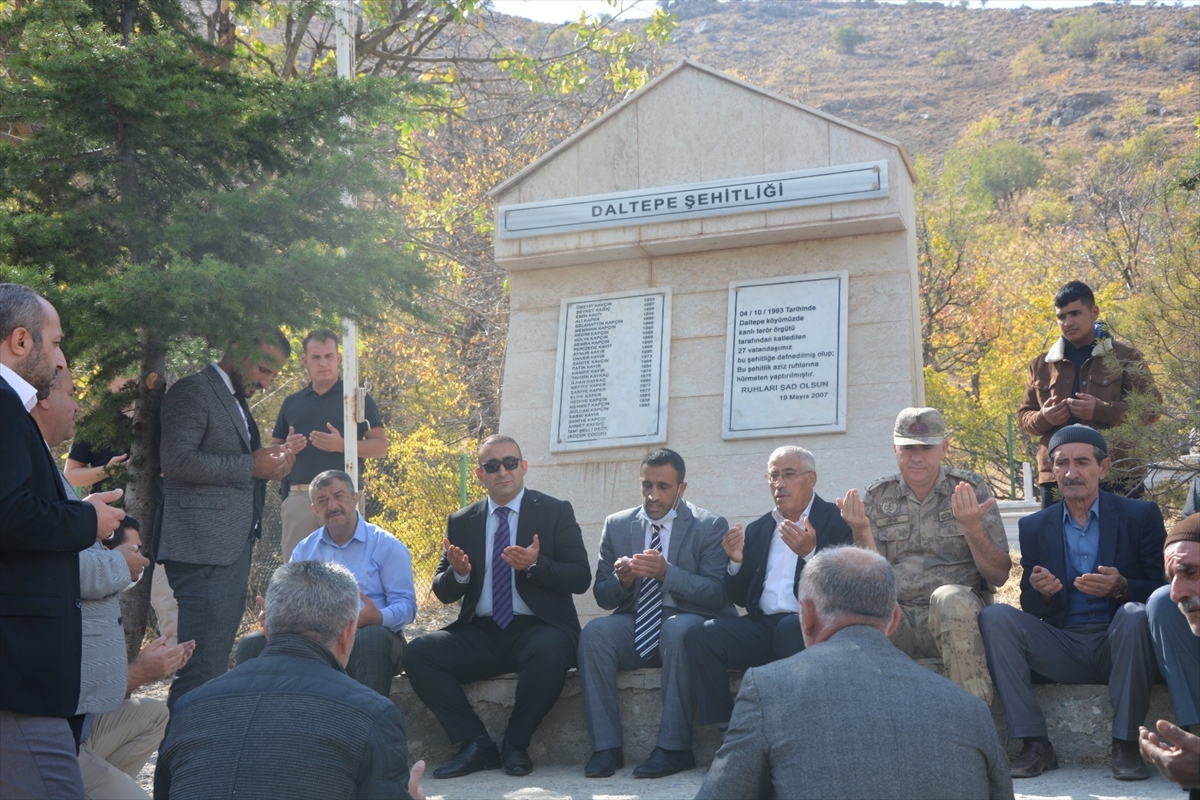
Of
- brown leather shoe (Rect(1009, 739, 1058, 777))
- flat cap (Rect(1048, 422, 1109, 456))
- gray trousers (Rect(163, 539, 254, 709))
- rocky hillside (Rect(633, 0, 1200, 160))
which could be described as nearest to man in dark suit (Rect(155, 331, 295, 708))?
gray trousers (Rect(163, 539, 254, 709))

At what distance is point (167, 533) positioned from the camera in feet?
17.8

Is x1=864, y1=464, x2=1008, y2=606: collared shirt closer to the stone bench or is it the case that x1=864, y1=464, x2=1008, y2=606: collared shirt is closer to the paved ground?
the stone bench

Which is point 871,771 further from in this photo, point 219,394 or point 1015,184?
point 1015,184

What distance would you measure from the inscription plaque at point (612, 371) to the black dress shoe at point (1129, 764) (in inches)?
131

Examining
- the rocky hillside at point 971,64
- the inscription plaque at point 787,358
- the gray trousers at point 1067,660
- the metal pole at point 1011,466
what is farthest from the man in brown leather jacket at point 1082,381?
the rocky hillside at point 971,64

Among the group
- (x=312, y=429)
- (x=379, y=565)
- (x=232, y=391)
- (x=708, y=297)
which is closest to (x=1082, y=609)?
(x=708, y=297)

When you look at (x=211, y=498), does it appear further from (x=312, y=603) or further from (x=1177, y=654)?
(x=1177, y=654)

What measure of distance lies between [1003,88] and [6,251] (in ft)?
230

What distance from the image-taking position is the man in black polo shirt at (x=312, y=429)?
277 inches

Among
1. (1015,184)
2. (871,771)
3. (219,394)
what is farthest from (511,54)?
(1015,184)

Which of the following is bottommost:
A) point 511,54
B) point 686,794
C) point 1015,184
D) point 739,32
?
point 686,794

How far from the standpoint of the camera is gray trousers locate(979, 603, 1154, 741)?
15.8 feet

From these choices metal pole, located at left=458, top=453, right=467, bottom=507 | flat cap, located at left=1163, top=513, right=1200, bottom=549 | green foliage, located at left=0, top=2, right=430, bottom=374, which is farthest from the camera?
metal pole, located at left=458, top=453, right=467, bottom=507

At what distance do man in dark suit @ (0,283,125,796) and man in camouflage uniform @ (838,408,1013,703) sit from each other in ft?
11.0
